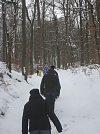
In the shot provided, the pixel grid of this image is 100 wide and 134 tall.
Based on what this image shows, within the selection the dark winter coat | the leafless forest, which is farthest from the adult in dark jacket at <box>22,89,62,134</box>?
the leafless forest

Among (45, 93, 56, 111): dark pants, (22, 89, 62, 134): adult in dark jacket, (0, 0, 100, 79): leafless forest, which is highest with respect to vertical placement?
(0, 0, 100, 79): leafless forest

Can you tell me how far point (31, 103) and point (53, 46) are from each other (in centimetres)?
3900

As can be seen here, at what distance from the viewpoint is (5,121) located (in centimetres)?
688

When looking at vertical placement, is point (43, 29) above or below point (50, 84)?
above

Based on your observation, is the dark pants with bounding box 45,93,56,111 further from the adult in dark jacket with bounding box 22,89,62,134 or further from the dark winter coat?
the adult in dark jacket with bounding box 22,89,62,134

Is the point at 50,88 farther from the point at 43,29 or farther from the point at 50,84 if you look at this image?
the point at 43,29

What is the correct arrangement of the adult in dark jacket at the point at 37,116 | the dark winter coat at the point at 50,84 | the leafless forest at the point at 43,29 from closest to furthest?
the adult in dark jacket at the point at 37,116, the dark winter coat at the point at 50,84, the leafless forest at the point at 43,29

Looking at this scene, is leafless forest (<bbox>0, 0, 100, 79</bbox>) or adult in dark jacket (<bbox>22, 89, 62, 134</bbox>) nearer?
adult in dark jacket (<bbox>22, 89, 62, 134</bbox>)

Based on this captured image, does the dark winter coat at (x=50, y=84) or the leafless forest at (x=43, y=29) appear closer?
the dark winter coat at (x=50, y=84)

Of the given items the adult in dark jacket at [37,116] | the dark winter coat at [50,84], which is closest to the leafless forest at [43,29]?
the dark winter coat at [50,84]

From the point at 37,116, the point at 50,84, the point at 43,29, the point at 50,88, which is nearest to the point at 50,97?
the point at 50,88

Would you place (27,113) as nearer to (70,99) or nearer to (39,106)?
(39,106)

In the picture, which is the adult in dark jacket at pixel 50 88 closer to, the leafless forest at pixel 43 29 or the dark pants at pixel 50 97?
the dark pants at pixel 50 97

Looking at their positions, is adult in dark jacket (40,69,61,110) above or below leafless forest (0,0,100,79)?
below
